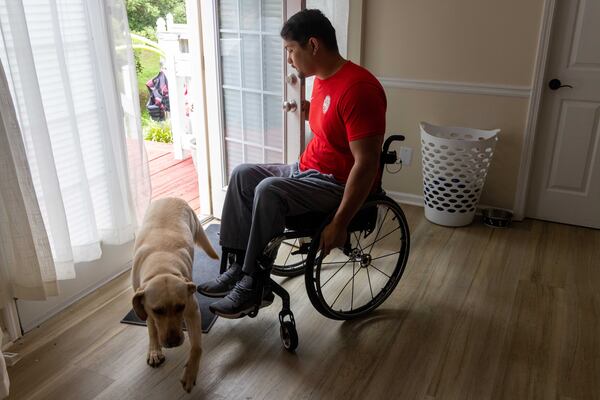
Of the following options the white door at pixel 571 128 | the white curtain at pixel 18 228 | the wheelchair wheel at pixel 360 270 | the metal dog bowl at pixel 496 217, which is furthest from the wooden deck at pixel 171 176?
the white door at pixel 571 128

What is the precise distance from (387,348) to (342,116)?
906mm

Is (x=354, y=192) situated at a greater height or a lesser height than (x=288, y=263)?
greater

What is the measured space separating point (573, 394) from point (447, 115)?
1.82 m

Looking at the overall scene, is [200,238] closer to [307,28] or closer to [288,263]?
[288,263]

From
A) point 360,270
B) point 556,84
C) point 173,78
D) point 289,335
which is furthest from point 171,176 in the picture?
point 556,84

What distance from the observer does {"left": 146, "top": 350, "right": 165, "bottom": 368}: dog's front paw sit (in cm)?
189

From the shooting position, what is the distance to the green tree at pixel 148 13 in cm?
569

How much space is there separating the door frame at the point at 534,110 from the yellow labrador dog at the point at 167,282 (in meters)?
2.00

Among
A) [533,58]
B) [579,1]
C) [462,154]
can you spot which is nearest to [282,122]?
[462,154]

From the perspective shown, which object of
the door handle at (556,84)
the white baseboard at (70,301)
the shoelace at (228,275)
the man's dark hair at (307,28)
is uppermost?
the man's dark hair at (307,28)

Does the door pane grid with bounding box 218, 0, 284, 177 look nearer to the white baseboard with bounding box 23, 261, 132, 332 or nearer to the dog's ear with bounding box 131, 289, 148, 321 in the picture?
the white baseboard with bounding box 23, 261, 132, 332

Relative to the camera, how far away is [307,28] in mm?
1921

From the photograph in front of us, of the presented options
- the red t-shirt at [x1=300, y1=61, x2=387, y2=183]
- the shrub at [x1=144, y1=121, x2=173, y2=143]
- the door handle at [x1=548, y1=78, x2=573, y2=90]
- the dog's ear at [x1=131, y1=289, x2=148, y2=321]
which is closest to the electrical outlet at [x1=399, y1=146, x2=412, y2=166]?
the door handle at [x1=548, y1=78, x2=573, y2=90]

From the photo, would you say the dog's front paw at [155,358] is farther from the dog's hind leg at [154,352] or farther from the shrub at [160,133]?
the shrub at [160,133]
